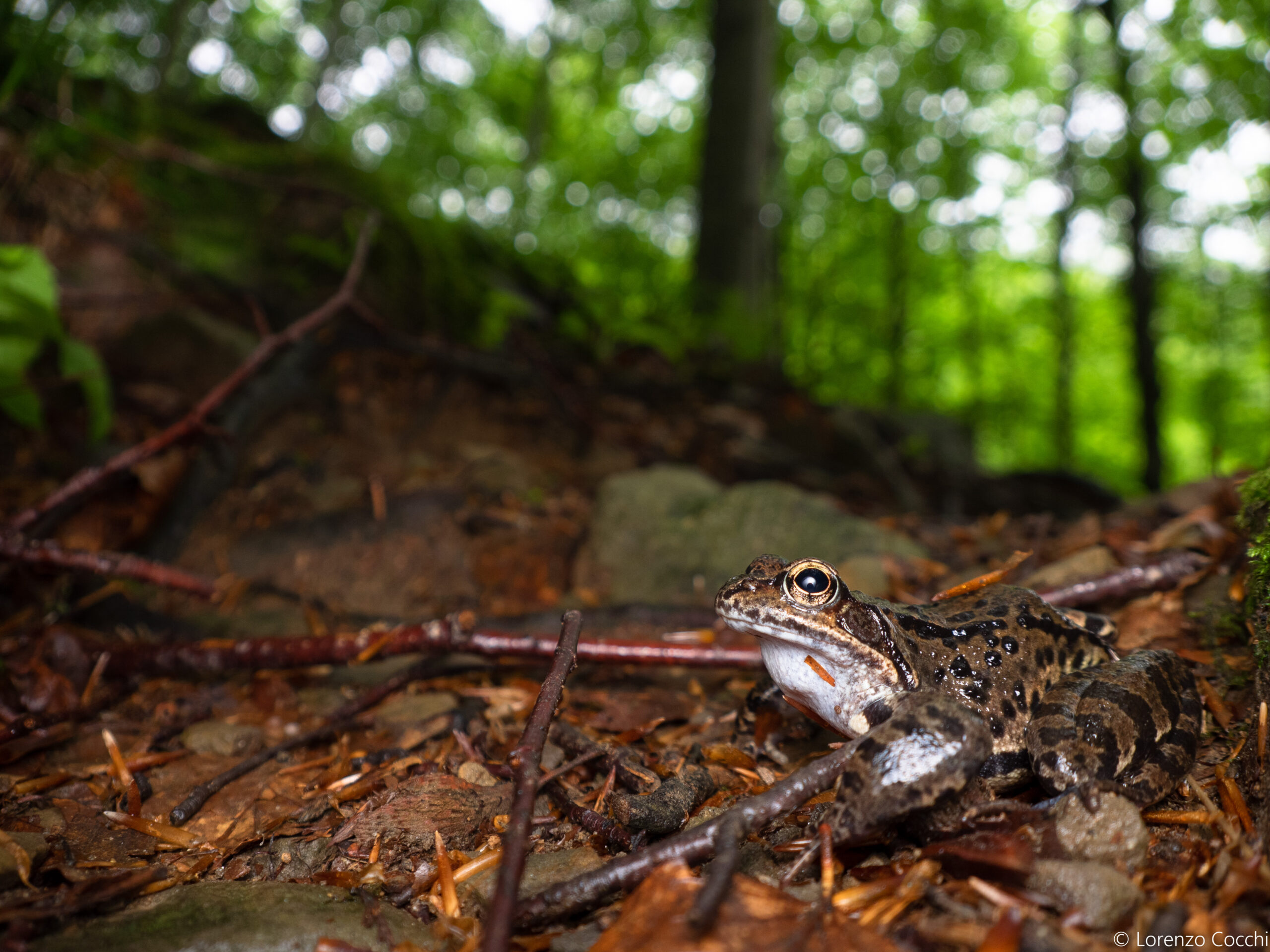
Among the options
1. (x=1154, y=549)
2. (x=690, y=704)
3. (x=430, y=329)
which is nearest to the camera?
(x=690, y=704)

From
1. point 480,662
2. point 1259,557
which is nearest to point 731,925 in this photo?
point 480,662

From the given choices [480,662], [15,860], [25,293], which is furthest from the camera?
[25,293]

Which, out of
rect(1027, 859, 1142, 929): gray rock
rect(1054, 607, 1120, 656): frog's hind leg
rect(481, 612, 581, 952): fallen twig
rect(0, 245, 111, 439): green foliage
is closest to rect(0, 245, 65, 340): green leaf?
rect(0, 245, 111, 439): green foliage

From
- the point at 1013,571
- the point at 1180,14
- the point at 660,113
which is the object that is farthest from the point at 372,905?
the point at 660,113

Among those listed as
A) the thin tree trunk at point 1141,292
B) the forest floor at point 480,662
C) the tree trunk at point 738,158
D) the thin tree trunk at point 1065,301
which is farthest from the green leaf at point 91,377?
the thin tree trunk at point 1065,301

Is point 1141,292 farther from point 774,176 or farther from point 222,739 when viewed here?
point 222,739

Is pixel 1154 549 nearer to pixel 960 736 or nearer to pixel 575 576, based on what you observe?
pixel 960 736

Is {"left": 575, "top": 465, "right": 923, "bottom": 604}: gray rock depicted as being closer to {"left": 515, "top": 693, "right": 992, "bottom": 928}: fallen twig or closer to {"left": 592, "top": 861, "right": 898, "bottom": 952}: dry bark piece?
{"left": 515, "top": 693, "right": 992, "bottom": 928}: fallen twig
